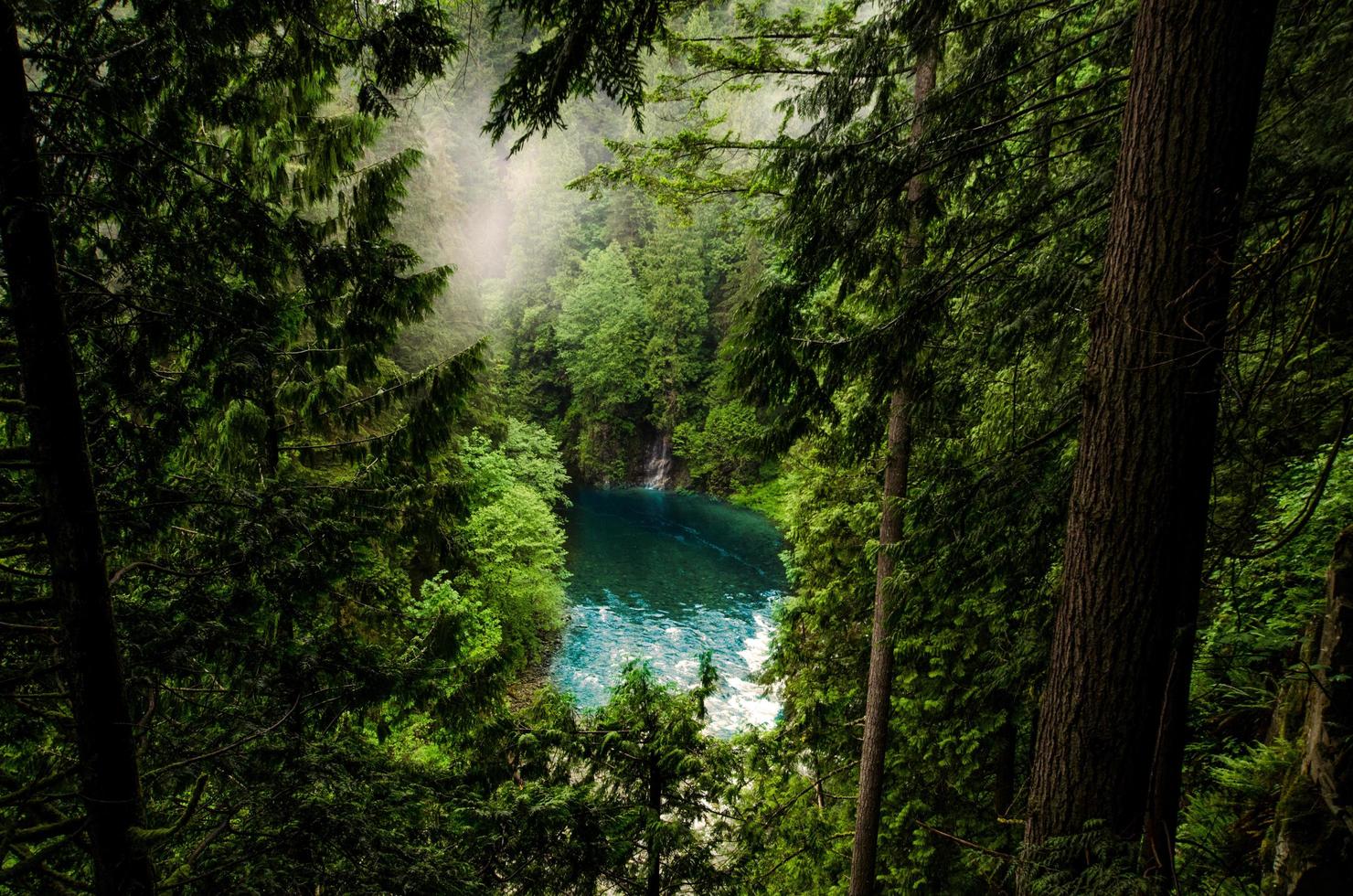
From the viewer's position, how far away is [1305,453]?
380cm

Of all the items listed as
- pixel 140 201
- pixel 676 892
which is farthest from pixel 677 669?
pixel 140 201

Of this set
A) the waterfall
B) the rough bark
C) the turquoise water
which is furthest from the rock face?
the rough bark

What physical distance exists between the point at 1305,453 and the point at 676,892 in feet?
19.4

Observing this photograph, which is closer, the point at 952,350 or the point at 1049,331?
the point at 1049,331

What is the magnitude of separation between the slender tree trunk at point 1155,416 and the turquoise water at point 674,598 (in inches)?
389

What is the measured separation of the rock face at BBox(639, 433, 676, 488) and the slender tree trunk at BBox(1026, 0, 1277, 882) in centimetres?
3340

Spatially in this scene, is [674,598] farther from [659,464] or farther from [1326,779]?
[1326,779]

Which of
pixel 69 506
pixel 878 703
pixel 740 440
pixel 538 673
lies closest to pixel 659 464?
pixel 538 673

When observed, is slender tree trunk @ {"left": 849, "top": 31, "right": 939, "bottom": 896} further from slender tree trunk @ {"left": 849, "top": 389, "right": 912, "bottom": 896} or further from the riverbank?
the riverbank

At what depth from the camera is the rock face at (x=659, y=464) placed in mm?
35750

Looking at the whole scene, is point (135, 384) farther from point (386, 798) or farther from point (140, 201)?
point (386, 798)

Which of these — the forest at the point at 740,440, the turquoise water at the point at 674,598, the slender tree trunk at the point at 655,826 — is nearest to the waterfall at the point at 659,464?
the turquoise water at the point at 674,598

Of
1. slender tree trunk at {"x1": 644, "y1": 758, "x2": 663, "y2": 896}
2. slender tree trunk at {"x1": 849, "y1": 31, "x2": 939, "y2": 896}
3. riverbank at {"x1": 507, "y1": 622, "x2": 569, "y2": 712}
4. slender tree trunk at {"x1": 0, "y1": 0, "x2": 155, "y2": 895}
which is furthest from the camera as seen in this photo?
riverbank at {"x1": 507, "y1": 622, "x2": 569, "y2": 712}

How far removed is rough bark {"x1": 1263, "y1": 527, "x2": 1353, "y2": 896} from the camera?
1.81m
